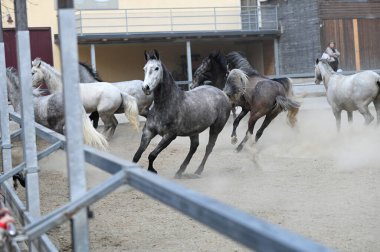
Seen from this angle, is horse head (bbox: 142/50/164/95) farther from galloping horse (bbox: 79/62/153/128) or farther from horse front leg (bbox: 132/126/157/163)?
galloping horse (bbox: 79/62/153/128)

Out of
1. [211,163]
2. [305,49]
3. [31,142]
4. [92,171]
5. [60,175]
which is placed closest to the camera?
[31,142]

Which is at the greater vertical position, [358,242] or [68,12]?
[68,12]

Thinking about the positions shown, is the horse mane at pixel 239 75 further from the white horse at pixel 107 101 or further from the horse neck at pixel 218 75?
the white horse at pixel 107 101

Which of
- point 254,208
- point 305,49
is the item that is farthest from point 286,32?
point 254,208

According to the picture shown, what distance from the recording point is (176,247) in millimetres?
5891

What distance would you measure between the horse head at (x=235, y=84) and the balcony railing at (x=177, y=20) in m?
15.6

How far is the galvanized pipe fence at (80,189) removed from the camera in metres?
1.76

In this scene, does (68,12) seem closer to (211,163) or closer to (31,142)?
(31,142)

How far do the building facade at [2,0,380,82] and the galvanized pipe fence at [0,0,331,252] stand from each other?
2360 cm

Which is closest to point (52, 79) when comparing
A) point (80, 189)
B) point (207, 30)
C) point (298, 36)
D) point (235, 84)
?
point (235, 84)

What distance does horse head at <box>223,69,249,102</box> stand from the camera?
13103 millimetres

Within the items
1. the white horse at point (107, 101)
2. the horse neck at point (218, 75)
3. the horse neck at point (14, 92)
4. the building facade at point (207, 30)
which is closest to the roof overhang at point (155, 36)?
the building facade at point (207, 30)

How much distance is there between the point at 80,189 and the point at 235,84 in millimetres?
10231

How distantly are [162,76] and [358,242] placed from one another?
15.7 ft
